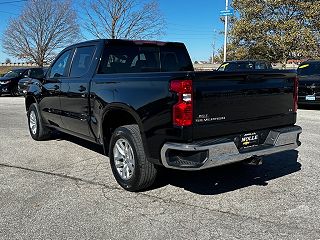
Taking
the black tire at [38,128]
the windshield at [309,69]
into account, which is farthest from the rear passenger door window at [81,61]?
the windshield at [309,69]

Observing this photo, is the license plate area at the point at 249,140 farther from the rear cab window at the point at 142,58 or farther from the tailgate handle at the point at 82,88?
the tailgate handle at the point at 82,88

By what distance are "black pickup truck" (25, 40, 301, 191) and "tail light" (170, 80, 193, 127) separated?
0.01 meters

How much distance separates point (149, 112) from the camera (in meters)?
4.15

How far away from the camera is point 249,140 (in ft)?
14.4

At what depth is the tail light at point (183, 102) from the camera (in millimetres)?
3807

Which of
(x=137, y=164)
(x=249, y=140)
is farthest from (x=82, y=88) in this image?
Answer: (x=249, y=140)

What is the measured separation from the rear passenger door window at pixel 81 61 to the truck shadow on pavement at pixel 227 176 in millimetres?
1510

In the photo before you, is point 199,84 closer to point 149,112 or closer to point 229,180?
point 149,112

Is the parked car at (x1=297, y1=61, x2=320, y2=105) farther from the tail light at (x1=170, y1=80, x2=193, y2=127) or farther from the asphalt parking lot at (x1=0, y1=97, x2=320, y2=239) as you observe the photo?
the tail light at (x1=170, y1=80, x2=193, y2=127)

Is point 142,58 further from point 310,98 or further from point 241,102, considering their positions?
point 310,98

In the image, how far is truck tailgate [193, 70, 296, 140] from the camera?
3932 mm

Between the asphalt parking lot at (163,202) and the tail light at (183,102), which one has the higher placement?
the tail light at (183,102)

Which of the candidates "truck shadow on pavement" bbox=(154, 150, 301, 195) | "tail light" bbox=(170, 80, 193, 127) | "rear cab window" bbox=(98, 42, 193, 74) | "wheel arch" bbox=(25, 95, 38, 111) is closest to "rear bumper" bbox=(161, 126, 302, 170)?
"tail light" bbox=(170, 80, 193, 127)

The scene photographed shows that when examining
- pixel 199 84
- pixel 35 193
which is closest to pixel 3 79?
pixel 35 193
